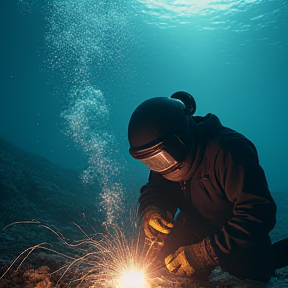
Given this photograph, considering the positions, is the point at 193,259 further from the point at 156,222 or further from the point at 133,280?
the point at 133,280

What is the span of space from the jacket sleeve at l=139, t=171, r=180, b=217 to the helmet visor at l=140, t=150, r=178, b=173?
59cm

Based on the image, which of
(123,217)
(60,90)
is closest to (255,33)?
(123,217)

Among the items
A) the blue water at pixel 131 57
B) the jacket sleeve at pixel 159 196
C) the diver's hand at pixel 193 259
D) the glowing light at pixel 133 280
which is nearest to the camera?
the diver's hand at pixel 193 259

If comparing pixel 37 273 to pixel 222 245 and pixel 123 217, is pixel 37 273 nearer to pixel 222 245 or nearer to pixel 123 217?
pixel 222 245

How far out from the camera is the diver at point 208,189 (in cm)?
197

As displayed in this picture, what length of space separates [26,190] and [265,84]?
2557 inches

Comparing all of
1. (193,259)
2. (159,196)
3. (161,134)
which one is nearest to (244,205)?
(193,259)

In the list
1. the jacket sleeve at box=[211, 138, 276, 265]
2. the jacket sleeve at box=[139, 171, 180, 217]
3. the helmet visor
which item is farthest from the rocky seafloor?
the helmet visor

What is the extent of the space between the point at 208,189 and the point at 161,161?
22.6 inches

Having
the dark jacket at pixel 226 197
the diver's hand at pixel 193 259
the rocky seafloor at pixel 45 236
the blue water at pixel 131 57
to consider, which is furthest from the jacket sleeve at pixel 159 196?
the blue water at pixel 131 57

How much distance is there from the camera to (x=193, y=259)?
2.20 meters

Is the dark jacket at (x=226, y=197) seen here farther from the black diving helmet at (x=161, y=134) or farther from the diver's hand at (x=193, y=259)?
the black diving helmet at (x=161, y=134)

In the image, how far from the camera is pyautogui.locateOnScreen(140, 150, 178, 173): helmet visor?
2.26 meters

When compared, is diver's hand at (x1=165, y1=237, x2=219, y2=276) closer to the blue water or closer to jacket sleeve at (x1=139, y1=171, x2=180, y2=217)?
jacket sleeve at (x1=139, y1=171, x2=180, y2=217)
